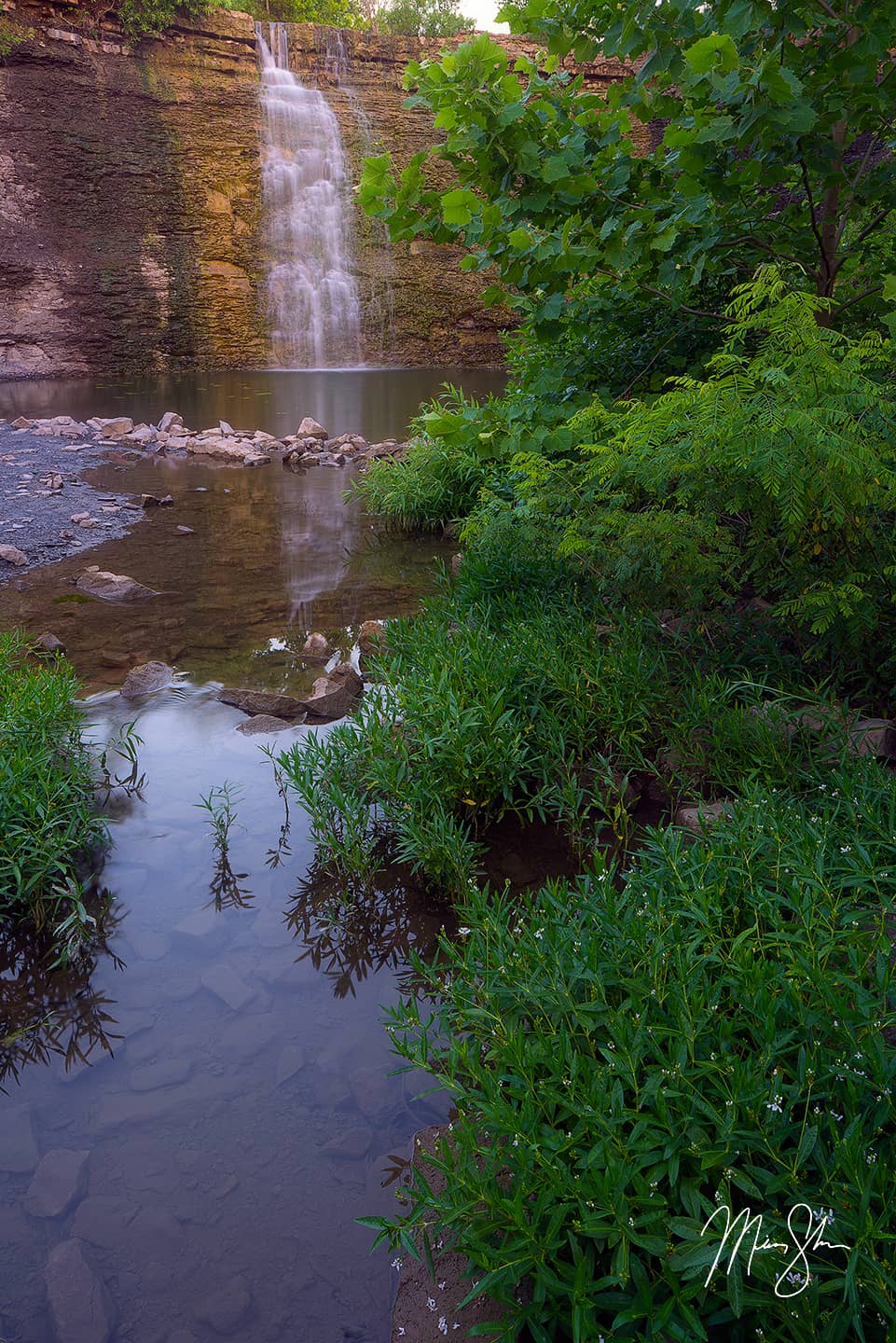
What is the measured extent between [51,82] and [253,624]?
19791mm

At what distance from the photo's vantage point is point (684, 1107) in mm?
1682

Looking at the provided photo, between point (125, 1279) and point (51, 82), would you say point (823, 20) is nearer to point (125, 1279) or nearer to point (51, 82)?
point (125, 1279)

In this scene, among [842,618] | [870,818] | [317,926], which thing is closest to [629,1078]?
[870,818]

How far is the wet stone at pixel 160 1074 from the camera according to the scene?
2.45 m

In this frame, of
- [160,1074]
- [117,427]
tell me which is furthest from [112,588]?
[117,427]

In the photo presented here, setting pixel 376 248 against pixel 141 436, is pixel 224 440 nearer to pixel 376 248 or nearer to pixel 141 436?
pixel 141 436

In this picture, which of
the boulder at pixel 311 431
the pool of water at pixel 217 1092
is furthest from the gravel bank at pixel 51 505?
the pool of water at pixel 217 1092

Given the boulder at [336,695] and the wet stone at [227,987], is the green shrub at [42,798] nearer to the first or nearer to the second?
the wet stone at [227,987]

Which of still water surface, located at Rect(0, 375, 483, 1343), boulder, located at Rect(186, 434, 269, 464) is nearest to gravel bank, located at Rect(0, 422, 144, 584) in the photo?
boulder, located at Rect(186, 434, 269, 464)

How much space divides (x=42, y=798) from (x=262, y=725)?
129 cm

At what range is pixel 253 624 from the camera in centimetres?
584

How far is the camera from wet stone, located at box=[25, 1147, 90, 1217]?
2090mm

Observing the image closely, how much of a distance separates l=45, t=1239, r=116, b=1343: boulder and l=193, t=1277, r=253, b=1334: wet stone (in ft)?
0.63

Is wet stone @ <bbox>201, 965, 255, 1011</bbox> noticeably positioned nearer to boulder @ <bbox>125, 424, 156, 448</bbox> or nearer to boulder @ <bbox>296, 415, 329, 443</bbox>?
boulder @ <bbox>296, 415, 329, 443</bbox>
